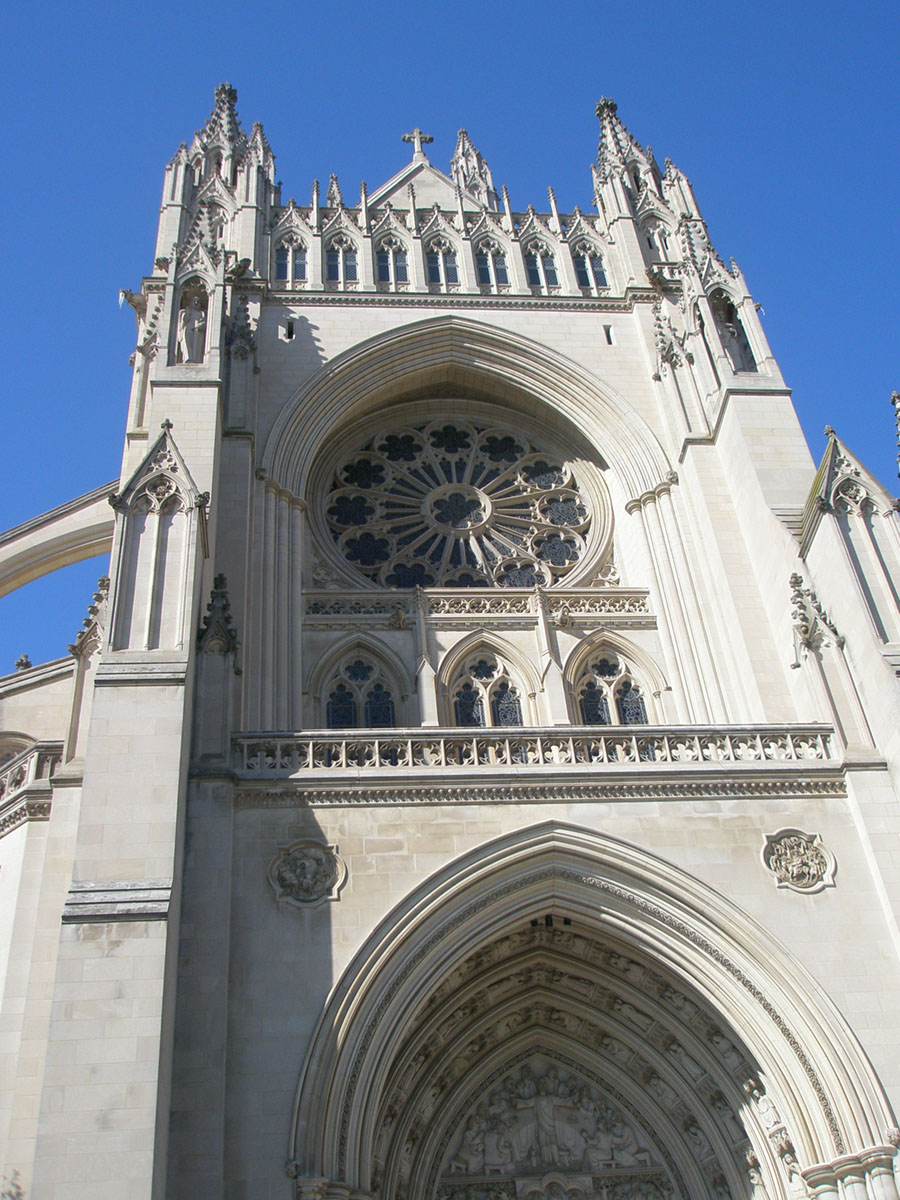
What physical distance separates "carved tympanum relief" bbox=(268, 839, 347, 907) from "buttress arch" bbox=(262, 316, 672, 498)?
293 inches

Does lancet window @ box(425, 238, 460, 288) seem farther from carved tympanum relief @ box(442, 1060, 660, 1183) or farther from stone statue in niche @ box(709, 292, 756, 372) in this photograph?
carved tympanum relief @ box(442, 1060, 660, 1183)

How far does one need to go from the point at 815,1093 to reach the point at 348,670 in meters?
8.64

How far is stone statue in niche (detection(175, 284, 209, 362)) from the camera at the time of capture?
58.2 ft

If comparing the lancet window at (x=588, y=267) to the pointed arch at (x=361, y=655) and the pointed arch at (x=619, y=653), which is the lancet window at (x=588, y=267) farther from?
the pointed arch at (x=361, y=655)

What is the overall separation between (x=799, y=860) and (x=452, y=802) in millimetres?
3799

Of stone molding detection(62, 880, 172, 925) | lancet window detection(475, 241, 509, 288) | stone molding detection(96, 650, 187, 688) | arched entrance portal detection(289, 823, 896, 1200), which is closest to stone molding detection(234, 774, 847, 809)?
arched entrance portal detection(289, 823, 896, 1200)

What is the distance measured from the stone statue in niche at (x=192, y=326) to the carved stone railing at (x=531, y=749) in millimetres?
7197

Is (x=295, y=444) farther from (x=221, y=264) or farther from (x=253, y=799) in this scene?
(x=253, y=799)

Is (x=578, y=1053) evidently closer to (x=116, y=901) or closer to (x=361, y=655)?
(x=116, y=901)

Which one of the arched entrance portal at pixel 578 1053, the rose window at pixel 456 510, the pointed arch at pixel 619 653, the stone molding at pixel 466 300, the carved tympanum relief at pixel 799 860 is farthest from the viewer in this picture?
the stone molding at pixel 466 300

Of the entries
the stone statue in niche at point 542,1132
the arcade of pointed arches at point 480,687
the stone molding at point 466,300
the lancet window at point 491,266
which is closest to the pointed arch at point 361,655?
the arcade of pointed arches at point 480,687

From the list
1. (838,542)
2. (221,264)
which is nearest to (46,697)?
(221,264)

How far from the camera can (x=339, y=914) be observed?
11883 mm

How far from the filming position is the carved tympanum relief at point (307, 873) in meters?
12.0
